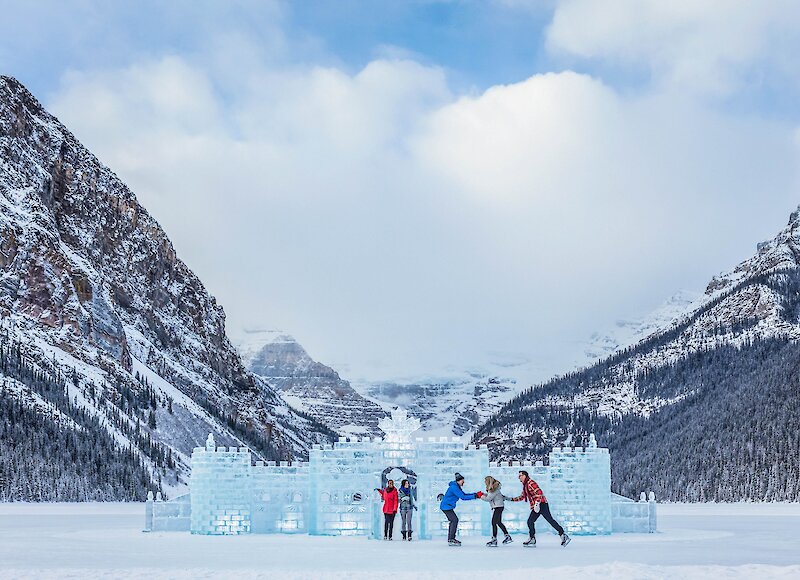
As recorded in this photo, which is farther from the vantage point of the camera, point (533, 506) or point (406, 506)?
point (406, 506)

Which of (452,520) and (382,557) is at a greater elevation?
(452,520)

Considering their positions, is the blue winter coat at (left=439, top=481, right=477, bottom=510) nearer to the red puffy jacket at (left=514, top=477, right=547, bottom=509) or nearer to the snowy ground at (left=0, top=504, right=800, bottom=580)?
the snowy ground at (left=0, top=504, right=800, bottom=580)

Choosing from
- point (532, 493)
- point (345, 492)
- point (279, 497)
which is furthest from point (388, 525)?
point (279, 497)

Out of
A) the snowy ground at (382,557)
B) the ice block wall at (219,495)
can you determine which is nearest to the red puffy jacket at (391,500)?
Answer: the snowy ground at (382,557)

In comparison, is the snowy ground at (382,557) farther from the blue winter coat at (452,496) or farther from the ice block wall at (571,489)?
the ice block wall at (571,489)

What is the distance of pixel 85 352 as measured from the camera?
197875 millimetres

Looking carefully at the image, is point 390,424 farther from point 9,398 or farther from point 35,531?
point 9,398

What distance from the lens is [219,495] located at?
50656mm

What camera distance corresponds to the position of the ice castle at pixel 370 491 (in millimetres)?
48594

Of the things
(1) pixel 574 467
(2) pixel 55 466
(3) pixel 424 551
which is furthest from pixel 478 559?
(2) pixel 55 466

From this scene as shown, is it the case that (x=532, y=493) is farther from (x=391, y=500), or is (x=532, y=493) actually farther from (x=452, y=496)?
(x=391, y=500)

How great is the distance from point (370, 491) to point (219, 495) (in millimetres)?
7208

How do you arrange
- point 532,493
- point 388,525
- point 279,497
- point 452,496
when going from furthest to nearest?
point 279,497 < point 388,525 < point 532,493 < point 452,496

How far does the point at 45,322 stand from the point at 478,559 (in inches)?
6868
